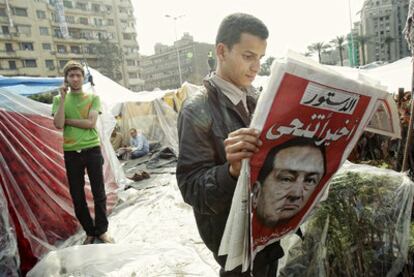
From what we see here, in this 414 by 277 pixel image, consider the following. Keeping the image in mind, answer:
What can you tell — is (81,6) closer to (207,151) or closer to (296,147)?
(207,151)

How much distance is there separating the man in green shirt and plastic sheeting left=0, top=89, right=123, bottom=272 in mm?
462

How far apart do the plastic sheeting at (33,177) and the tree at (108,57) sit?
4399cm

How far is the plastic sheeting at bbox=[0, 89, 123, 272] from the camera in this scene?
292 cm

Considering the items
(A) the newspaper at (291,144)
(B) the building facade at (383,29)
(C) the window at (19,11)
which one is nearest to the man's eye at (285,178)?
(A) the newspaper at (291,144)

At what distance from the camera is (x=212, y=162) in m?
1.11

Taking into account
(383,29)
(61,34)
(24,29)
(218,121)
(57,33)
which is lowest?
(218,121)

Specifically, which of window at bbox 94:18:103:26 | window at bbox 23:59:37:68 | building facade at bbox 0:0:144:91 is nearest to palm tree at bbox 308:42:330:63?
building facade at bbox 0:0:144:91

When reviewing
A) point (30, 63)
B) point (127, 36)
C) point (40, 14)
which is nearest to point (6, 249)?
point (30, 63)

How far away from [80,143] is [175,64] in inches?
2966

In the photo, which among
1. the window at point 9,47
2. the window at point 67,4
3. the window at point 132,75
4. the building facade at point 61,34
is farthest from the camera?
the window at point 132,75

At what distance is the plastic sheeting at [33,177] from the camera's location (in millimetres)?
2916

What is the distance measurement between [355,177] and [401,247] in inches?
16.9

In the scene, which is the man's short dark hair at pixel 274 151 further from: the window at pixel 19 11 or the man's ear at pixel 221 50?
the window at pixel 19 11

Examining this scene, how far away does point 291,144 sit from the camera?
0.97m
